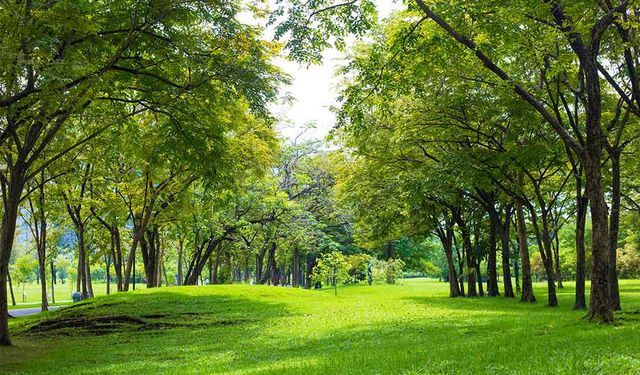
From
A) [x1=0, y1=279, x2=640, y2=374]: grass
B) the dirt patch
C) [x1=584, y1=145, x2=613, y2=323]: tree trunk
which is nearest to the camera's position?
[x1=0, y1=279, x2=640, y2=374]: grass

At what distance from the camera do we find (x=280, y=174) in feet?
139

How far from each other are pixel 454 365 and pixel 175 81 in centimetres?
1105

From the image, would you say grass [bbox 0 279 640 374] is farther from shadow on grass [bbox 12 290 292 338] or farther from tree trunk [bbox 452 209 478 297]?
tree trunk [bbox 452 209 478 297]

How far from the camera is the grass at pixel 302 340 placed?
7.95 m

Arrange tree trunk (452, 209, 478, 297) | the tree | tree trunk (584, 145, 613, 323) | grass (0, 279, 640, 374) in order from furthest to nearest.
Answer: the tree < tree trunk (452, 209, 478, 297) < tree trunk (584, 145, 613, 323) < grass (0, 279, 640, 374)

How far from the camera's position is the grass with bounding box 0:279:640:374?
795 centimetres

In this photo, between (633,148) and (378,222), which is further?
(378,222)

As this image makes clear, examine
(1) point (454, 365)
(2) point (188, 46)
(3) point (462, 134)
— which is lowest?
(1) point (454, 365)

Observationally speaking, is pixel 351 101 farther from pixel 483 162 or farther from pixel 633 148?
pixel 633 148

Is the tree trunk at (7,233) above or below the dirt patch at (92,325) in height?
above

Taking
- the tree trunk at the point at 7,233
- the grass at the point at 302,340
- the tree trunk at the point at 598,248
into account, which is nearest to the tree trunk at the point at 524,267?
the grass at the point at 302,340

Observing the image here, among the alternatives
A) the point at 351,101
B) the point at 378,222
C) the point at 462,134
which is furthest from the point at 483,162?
the point at 378,222


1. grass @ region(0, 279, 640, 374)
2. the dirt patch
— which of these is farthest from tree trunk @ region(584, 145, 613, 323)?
the dirt patch

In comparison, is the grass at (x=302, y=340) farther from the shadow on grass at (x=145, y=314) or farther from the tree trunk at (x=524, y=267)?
the tree trunk at (x=524, y=267)
